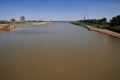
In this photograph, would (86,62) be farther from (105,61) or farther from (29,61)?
(29,61)

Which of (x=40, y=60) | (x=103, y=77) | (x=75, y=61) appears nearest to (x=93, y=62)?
(x=75, y=61)

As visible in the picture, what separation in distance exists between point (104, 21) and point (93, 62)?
4054 cm

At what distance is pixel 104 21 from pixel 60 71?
42.4 meters

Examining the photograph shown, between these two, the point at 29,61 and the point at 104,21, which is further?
the point at 104,21

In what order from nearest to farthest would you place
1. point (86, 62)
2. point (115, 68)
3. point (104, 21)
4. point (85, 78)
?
point (85, 78), point (115, 68), point (86, 62), point (104, 21)

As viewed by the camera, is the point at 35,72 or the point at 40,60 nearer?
the point at 35,72

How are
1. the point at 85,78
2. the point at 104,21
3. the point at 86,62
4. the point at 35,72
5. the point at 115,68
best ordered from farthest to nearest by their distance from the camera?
1. the point at 104,21
2. the point at 86,62
3. the point at 115,68
4. the point at 35,72
5. the point at 85,78

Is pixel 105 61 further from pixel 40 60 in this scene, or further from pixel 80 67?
pixel 40 60

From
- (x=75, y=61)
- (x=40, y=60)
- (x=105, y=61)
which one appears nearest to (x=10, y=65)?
(x=40, y=60)

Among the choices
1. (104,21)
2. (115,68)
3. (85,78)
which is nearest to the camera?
(85,78)

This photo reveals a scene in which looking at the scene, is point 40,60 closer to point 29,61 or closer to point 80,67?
point 29,61

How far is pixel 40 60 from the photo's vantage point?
8555 mm

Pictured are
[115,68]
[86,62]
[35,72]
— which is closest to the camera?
[35,72]

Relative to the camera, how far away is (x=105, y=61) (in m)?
8.56
